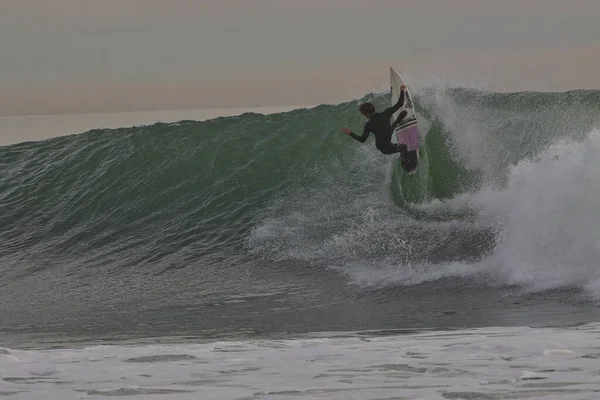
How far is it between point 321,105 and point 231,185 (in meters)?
4.74

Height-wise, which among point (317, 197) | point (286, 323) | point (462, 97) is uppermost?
point (462, 97)

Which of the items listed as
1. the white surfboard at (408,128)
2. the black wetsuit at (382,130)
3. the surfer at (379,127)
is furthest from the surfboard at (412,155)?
the surfer at (379,127)

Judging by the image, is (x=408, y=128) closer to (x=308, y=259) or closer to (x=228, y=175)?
(x=308, y=259)

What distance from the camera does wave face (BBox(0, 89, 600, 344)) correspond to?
27.0 feet

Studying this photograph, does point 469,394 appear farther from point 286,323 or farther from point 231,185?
point 231,185

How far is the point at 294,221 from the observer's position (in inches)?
473

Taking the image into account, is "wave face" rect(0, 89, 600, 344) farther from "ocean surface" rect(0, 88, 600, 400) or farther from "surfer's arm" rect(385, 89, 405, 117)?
"surfer's arm" rect(385, 89, 405, 117)

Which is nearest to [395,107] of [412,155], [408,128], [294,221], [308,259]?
[408,128]

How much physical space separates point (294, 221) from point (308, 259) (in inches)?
64.5

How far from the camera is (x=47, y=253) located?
12.6 metres

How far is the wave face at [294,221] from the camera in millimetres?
8227

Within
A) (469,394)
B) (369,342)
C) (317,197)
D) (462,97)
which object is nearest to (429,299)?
(369,342)

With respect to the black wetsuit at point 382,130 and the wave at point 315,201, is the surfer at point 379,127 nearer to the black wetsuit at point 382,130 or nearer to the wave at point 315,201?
the black wetsuit at point 382,130

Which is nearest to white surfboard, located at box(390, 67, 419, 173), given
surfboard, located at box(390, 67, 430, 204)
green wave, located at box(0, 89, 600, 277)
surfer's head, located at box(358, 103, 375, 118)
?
surfboard, located at box(390, 67, 430, 204)
